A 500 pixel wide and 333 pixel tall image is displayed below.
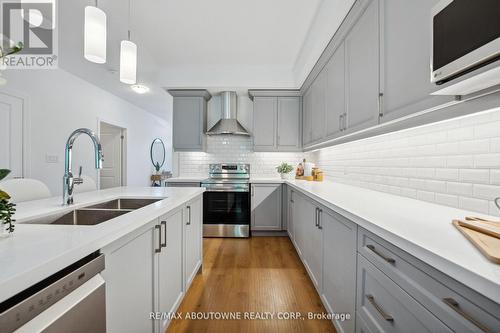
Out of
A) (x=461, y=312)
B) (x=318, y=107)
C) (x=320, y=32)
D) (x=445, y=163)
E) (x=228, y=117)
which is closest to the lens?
(x=461, y=312)

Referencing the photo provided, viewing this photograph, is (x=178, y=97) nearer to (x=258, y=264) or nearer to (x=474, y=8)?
(x=258, y=264)

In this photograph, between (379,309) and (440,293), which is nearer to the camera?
(440,293)

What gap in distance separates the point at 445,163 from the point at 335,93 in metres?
1.19

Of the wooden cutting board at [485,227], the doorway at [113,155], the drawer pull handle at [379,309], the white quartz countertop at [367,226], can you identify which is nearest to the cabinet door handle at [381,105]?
the white quartz countertop at [367,226]

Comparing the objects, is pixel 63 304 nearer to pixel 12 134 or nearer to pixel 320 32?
Answer: pixel 320 32

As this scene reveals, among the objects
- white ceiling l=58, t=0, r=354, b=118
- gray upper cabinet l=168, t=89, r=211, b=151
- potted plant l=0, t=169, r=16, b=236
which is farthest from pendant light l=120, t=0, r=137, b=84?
gray upper cabinet l=168, t=89, r=211, b=151

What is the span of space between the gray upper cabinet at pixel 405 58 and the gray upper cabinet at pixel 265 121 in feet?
8.07

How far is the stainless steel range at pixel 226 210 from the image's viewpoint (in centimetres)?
343

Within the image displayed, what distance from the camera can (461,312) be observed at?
0.57 meters

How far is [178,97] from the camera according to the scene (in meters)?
3.81

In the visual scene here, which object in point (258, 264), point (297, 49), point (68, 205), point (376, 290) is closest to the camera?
point (376, 290)

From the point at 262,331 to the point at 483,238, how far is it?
1418 mm

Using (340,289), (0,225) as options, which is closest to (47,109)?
(0,225)

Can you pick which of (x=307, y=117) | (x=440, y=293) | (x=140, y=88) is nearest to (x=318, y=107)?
(x=307, y=117)
